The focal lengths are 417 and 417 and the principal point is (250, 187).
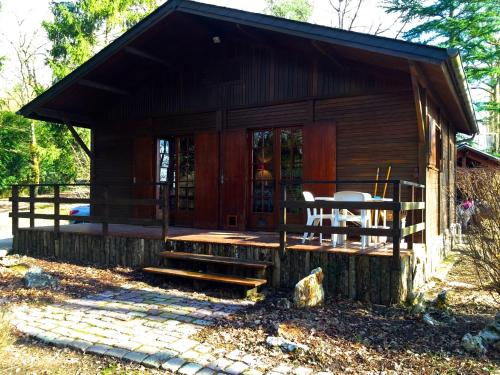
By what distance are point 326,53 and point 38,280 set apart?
5.28 m

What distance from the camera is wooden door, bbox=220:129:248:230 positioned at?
783cm

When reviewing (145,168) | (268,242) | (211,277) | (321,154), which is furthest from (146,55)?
(211,277)

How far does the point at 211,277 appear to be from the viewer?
5.36 m

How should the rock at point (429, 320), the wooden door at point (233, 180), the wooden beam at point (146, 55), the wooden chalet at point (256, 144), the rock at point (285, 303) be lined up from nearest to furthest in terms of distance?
the rock at point (429, 320), the rock at point (285, 303), the wooden chalet at point (256, 144), the wooden beam at point (146, 55), the wooden door at point (233, 180)

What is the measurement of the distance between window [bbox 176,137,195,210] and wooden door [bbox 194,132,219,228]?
305 mm

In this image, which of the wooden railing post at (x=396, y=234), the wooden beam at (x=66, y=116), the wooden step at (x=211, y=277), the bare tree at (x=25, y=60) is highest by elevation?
the bare tree at (x=25, y=60)

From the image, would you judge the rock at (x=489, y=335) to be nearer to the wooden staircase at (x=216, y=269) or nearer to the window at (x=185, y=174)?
the wooden staircase at (x=216, y=269)

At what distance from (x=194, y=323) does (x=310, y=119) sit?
4295mm

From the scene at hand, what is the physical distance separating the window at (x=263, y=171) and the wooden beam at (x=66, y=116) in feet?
14.1

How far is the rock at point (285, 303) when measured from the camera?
4.58m

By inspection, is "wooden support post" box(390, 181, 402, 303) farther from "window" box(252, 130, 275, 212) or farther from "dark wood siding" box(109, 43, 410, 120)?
"window" box(252, 130, 275, 212)

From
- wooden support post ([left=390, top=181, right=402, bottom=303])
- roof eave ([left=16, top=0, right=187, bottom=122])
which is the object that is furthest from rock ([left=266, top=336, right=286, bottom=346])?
roof eave ([left=16, top=0, right=187, bottom=122])

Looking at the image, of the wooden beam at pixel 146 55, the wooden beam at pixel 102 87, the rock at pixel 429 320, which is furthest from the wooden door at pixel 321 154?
the wooden beam at pixel 102 87

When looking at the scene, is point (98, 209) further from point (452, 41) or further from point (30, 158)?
point (452, 41)
